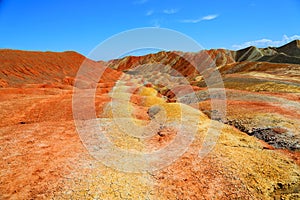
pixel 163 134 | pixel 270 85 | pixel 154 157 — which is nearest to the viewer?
pixel 154 157

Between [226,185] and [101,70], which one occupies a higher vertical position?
[101,70]

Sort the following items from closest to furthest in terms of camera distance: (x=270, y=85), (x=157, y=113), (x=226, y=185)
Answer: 1. (x=226, y=185)
2. (x=157, y=113)
3. (x=270, y=85)

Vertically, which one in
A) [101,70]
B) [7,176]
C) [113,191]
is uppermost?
[101,70]

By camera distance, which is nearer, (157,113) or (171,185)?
(171,185)

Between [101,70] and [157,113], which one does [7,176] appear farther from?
[101,70]

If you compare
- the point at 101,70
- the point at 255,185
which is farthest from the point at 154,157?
the point at 101,70

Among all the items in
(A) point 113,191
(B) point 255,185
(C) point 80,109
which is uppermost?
(C) point 80,109

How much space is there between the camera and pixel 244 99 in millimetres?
41219

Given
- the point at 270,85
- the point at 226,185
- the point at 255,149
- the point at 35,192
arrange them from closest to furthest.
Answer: the point at 35,192 → the point at 226,185 → the point at 255,149 → the point at 270,85

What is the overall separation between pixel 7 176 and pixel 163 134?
13.8 meters

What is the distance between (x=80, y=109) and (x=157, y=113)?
34.4 ft

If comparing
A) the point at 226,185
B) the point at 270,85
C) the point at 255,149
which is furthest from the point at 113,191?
the point at 270,85

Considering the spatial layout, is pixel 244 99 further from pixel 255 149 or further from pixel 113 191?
pixel 113 191

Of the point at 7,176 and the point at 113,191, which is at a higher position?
the point at 7,176
